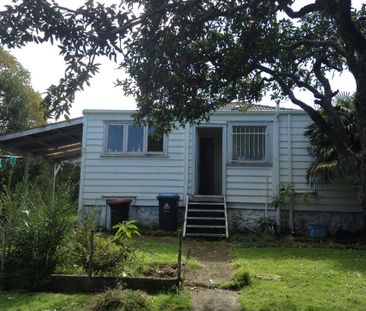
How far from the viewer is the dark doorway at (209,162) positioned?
1524cm

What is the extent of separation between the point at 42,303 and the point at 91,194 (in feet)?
27.5

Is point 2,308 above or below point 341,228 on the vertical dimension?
below

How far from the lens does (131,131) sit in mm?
13859

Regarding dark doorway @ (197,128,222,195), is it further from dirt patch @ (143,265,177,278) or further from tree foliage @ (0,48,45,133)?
tree foliage @ (0,48,45,133)

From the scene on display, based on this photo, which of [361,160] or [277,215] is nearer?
[361,160]

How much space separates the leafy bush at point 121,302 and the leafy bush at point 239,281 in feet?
4.68

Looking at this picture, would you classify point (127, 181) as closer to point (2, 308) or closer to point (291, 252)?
point (291, 252)

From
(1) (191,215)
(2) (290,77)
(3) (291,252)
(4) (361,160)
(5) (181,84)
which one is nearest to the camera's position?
(4) (361,160)

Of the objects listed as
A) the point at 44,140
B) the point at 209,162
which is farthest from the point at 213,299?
the point at 44,140

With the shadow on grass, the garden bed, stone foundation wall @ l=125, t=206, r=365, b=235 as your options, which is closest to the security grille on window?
stone foundation wall @ l=125, t=206, r=365, b=235

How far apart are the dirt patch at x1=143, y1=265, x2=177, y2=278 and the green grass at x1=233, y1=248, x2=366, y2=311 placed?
3.86 ft

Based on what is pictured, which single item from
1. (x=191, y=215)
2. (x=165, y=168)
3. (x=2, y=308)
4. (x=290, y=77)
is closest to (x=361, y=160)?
(x=290, y=77)

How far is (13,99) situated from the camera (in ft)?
92.9

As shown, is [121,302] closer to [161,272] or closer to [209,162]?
[161,272]
